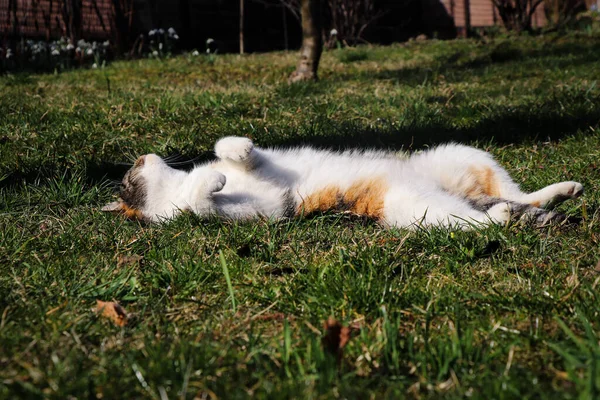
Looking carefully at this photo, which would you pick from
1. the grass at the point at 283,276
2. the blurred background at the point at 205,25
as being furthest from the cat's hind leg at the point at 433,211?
the blurred background at the point at 205,25

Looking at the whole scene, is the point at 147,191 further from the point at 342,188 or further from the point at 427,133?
the point at 427,133

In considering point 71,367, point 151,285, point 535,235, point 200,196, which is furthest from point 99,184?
point 535,235

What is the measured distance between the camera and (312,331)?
1.84m

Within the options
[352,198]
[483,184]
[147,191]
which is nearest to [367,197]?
[352,198]

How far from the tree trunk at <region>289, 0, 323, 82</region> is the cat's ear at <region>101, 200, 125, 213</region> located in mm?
3571

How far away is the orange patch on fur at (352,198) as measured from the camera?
310cm

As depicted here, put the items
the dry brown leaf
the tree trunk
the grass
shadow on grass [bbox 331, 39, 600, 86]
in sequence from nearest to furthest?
the grass → the dry brown leaf → the tree trunk → shadow on grass [bbox 331, 39, 600, 86]

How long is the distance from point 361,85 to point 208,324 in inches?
189

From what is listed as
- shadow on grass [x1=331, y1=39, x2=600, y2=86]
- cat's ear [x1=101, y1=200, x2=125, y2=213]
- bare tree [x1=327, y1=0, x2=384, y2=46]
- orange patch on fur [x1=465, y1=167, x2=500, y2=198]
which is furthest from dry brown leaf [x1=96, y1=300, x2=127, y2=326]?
bare tree [x1=327, y1=0, x2=384, y2=46]

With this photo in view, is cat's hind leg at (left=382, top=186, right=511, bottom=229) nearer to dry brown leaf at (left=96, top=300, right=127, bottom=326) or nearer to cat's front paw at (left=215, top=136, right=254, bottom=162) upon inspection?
cat's front paw at (left=215, top=136, right=254, bottom=162)

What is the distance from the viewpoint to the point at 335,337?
1.79 meters

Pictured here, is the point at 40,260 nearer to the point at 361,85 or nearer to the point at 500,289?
the point at 500,289

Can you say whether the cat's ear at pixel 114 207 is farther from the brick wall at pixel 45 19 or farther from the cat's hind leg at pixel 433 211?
the brick wall at pixel 45 19

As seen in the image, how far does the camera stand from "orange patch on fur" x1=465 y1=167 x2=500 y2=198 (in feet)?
10.6
